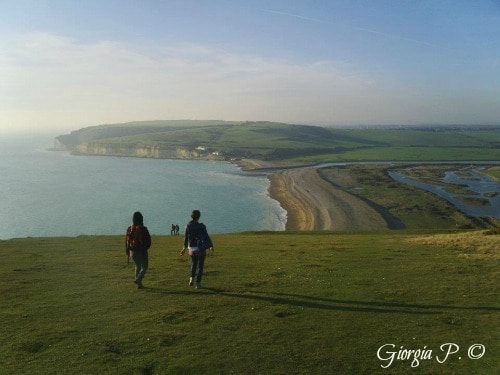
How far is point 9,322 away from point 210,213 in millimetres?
66818

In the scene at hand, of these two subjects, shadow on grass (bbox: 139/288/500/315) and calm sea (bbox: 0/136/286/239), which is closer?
shadow on grass (bbox: 139/288/500/315)

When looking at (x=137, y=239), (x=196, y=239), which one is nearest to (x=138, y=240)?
(x=137, y=239)

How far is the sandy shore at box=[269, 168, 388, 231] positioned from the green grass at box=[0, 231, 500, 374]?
44.5 meters

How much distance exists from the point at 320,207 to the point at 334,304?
66837 mm

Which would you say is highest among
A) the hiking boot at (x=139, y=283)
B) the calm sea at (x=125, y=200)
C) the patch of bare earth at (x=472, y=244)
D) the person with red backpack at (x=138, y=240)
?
the person with red backpack at (x=138, y=240)

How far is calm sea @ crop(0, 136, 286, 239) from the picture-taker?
6931 cm

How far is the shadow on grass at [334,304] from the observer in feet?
42.1

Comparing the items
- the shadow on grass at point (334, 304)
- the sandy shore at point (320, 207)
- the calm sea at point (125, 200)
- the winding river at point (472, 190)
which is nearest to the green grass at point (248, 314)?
the shadow on grass at point (334, 304)

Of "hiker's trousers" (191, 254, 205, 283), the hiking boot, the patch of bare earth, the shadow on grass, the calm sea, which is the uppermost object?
"hiker's trousers" (191, 254, 205, 283)

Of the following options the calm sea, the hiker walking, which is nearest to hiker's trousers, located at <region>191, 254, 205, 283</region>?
the hiker walking

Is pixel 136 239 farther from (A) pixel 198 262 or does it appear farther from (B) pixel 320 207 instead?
(B) pixel 320 207

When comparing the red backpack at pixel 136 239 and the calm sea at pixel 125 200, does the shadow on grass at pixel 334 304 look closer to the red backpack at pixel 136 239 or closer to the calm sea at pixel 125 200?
the red backpack at pixel 136 239

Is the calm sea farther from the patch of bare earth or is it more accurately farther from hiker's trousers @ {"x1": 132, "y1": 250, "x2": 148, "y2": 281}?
hiker's trousers @ {"x1": 132, "y1": 250, "x2": 148, "y2": 281}

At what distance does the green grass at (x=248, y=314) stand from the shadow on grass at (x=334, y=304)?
36mm
